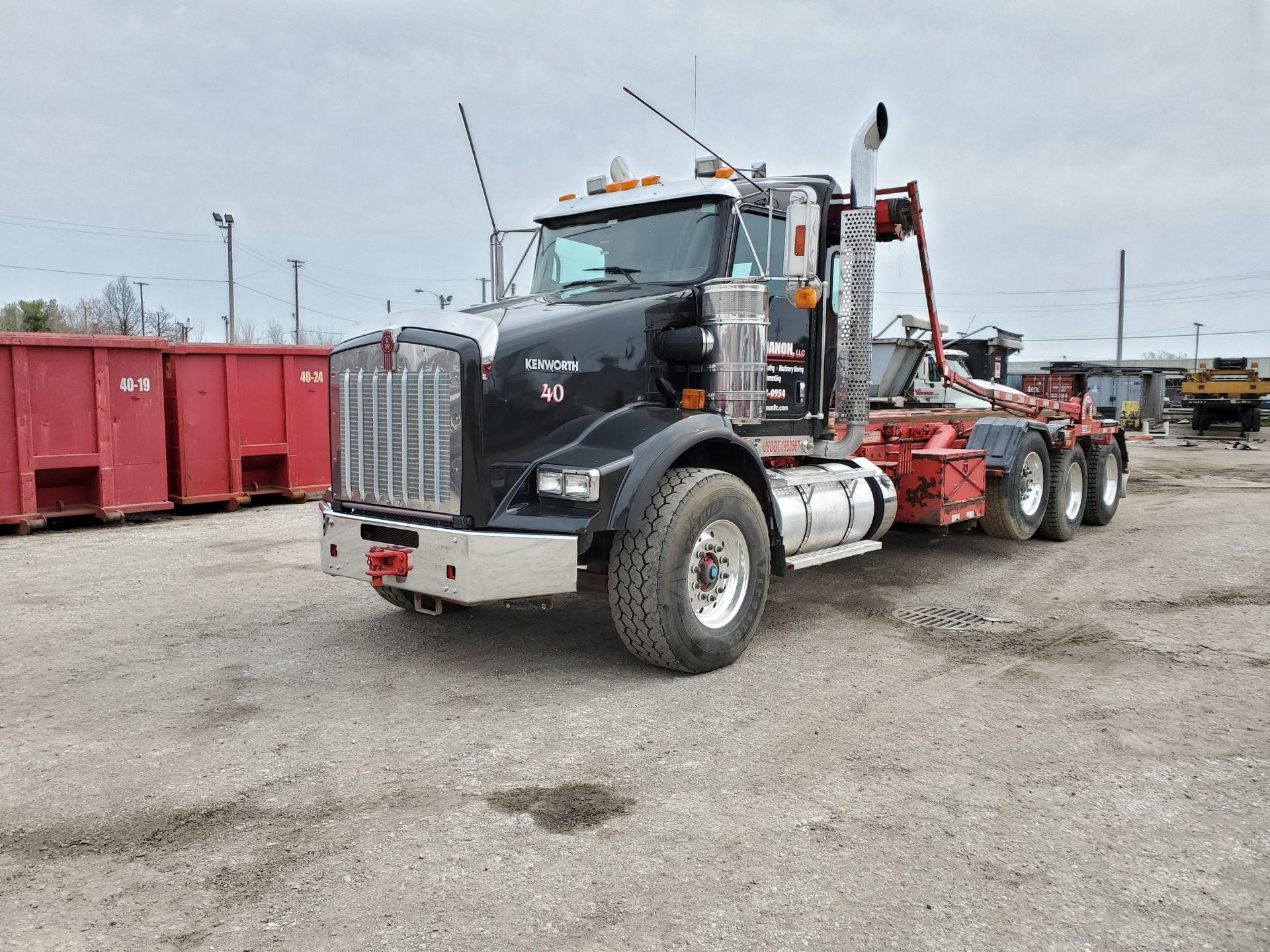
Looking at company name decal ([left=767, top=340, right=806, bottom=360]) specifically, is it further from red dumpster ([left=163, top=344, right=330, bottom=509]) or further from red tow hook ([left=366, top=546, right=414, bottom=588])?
red dumpster ([left=163, top=344, right=330, bottom=509])

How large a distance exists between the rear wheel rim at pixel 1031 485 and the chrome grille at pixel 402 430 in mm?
6620

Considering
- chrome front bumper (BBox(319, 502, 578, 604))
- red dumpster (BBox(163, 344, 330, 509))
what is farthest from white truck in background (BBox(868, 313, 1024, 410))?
red dumpster (BBox(163, 344, 330, 509))

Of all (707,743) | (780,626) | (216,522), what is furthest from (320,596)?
(216,522)

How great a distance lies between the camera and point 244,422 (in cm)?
1312

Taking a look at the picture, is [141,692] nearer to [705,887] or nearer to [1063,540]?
[705,887]

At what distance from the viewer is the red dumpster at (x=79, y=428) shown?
1080 centimetres

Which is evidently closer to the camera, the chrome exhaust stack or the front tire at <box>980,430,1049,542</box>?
the chrome exhaust stack

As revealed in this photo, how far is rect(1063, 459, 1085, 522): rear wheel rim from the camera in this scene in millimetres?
10453

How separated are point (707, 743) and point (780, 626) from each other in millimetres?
2355

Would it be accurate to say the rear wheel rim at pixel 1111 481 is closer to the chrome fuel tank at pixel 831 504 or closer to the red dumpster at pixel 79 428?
the chrome fuel tank at pixel 831 504

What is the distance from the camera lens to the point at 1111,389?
119ft

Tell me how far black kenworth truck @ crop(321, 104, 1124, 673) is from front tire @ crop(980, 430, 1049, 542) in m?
2.54

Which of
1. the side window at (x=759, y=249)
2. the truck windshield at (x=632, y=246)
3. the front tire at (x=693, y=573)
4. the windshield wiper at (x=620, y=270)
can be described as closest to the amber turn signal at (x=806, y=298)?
the side window at (x=759, y=249)

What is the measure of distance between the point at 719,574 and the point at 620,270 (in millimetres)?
2134
